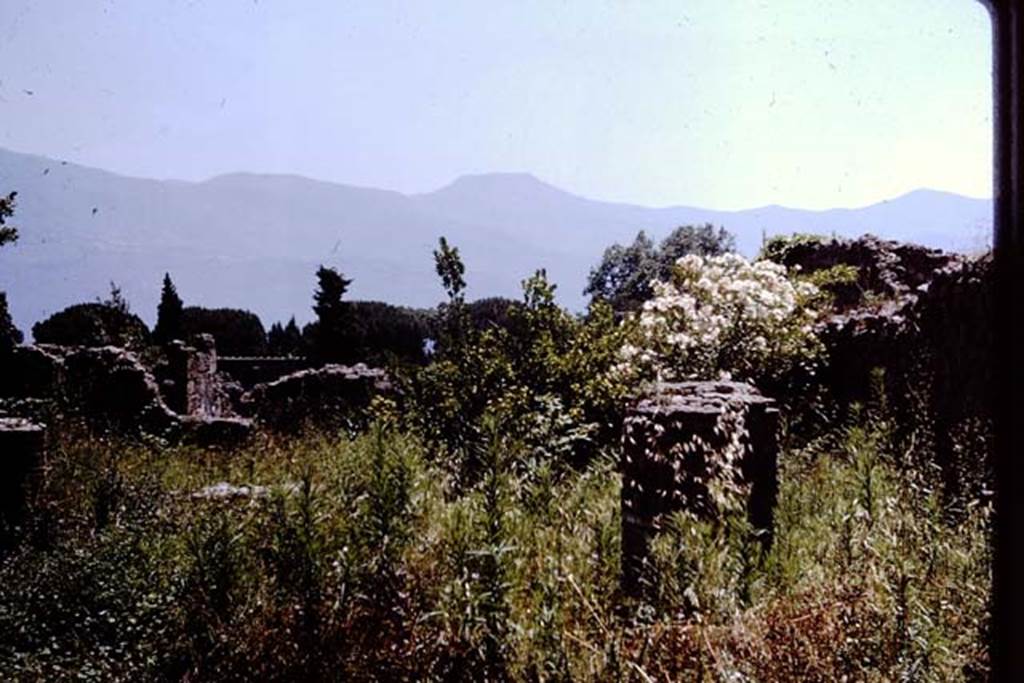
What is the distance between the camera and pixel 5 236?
4.72 meters

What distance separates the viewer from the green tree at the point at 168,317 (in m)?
15.6

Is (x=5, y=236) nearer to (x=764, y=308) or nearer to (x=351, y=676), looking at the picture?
(x=351, y=676)

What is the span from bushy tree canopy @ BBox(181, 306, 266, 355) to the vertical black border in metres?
16.8

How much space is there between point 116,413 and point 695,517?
30.9ft

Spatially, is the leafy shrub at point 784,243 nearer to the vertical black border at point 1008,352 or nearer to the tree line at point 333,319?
the tree line at point 333,319

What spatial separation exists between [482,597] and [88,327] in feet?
38.1

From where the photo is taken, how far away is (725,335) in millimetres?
8266

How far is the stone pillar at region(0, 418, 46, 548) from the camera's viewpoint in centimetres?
526

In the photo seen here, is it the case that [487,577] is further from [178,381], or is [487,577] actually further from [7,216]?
[178,381]

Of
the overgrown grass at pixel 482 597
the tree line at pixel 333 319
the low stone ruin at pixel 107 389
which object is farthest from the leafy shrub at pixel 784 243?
the overgrown grass at pixel 482 597

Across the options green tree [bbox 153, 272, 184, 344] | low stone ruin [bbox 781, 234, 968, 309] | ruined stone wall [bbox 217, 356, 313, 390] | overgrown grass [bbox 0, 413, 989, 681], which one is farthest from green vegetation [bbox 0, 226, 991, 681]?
ruined stone wall [bbox 217, 356, 313, 390]

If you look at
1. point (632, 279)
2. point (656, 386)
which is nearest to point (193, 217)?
point (656, 386)

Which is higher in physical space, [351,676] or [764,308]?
[764,308]

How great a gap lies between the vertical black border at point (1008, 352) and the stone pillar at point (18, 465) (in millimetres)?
5318
